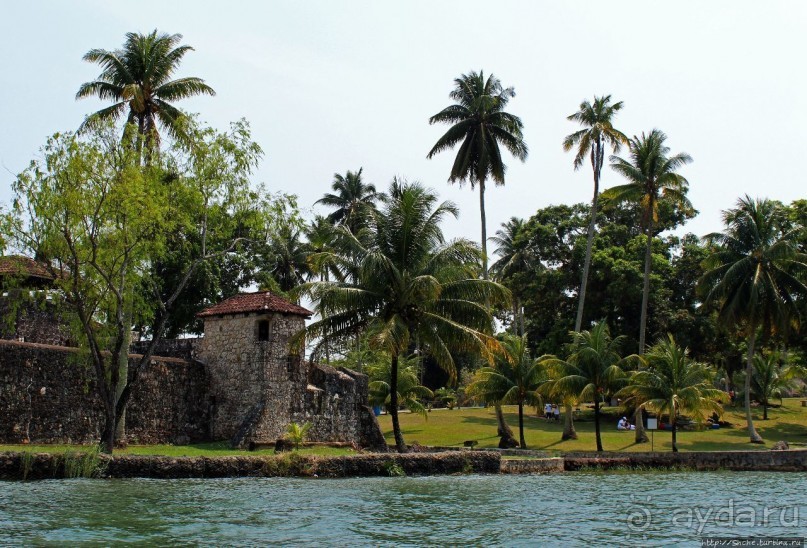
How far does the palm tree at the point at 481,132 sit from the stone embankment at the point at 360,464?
1855 cm

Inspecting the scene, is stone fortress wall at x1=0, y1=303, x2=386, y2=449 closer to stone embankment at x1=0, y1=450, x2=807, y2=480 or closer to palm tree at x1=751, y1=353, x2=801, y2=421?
stone embankment at x1=0, y1=450, x2=807, y2=480

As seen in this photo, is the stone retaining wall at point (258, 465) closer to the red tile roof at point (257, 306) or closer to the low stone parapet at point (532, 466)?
the low stone parapet at point (532, 466)

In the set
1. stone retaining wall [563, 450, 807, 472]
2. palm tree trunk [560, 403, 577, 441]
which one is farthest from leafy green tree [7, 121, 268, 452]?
palm tree trunk [560, 403, 577, 441]

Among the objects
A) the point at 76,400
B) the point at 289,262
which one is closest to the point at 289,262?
the point at 289,262

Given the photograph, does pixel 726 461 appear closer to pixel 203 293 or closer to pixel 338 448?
→ pixel 338 448

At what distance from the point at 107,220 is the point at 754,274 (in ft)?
110

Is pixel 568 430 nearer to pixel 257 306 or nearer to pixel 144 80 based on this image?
pixel 257 306

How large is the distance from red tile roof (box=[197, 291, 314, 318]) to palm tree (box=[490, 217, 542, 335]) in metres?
27.5

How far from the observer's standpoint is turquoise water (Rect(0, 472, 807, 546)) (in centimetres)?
1330

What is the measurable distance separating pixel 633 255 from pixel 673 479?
29.0 m

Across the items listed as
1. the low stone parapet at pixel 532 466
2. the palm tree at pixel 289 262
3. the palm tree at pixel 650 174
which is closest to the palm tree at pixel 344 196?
the palm tree at pixel 289 262

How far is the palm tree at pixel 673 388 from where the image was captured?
36.6m

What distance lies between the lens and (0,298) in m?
31.1

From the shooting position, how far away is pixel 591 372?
3900 cm
